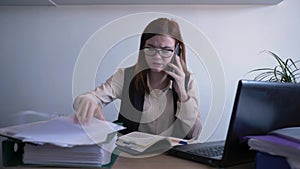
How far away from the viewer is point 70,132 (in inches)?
26.7

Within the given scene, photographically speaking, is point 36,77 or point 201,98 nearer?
point 201,98

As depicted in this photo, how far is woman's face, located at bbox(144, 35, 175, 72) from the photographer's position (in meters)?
0.89

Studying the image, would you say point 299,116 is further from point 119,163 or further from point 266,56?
point 266,56

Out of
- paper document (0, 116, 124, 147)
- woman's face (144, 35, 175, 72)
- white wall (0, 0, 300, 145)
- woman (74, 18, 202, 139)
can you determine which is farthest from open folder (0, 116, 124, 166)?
white wall (0, 0, 300, 145)

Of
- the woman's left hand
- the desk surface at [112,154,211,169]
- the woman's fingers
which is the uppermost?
the woman's left hand

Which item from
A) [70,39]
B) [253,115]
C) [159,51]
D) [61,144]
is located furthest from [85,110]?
[70,39]

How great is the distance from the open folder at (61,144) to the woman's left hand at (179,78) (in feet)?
1.13

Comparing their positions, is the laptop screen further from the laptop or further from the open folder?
the open folder

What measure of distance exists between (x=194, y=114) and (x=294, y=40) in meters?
1.11

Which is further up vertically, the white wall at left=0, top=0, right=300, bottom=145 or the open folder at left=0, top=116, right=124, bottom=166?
the white wall at left=0, top=0, right=300, bottom=145

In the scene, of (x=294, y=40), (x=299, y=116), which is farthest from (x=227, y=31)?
(x=299, y=116)

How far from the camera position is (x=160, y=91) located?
1.09 meters

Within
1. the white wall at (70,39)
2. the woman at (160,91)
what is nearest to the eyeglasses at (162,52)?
the woman at (160,91)

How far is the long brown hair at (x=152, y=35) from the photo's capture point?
999 millimetres
